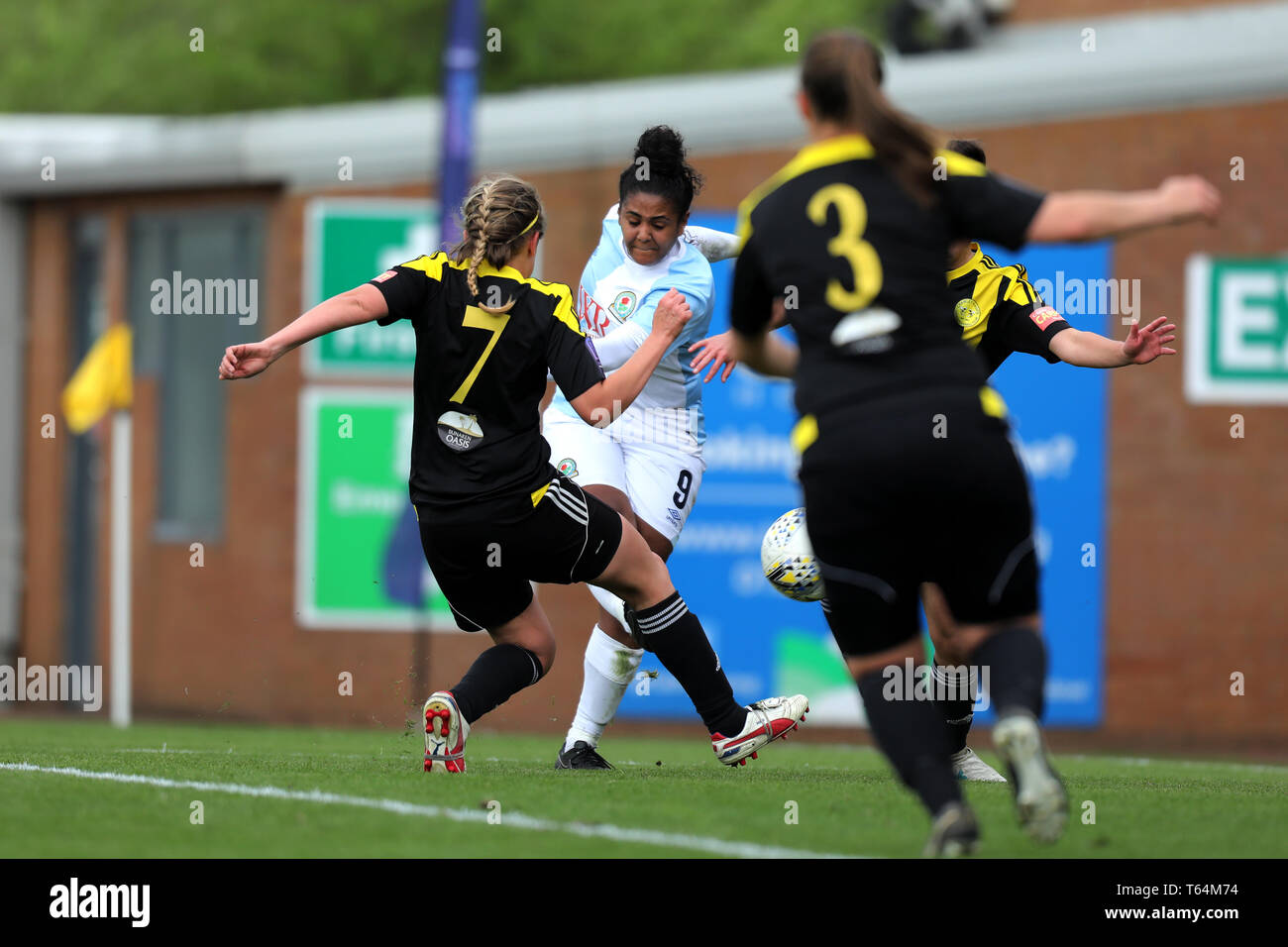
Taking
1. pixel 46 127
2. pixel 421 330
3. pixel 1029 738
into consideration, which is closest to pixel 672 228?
pixel 421 330

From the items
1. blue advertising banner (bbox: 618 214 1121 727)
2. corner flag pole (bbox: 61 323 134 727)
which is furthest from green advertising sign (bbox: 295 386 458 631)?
blue advertising banner (bbox: 618 214 1121 727)

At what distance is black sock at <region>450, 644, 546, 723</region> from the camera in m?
6.50

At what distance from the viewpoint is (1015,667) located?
15.1ft

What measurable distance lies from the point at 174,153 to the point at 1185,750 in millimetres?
10824

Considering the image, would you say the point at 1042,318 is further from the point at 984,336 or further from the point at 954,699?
the point at 954,699

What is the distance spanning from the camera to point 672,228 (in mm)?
7039

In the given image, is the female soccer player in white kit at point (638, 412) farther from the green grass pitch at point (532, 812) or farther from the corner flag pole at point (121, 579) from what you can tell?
the corner flag pole at point (121, 579)

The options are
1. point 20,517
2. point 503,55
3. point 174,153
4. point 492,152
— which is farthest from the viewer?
point 503,55

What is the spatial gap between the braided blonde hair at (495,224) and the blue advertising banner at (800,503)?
8.12 meters

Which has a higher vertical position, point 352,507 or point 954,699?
point 352,507

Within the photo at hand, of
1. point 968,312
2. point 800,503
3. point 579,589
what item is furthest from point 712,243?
point 579,589

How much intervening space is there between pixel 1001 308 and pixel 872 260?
2.51 metres

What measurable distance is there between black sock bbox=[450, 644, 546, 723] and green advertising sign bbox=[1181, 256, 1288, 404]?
30.1 ft

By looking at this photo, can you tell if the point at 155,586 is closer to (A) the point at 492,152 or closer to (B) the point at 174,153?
(B) the point at 174,153
